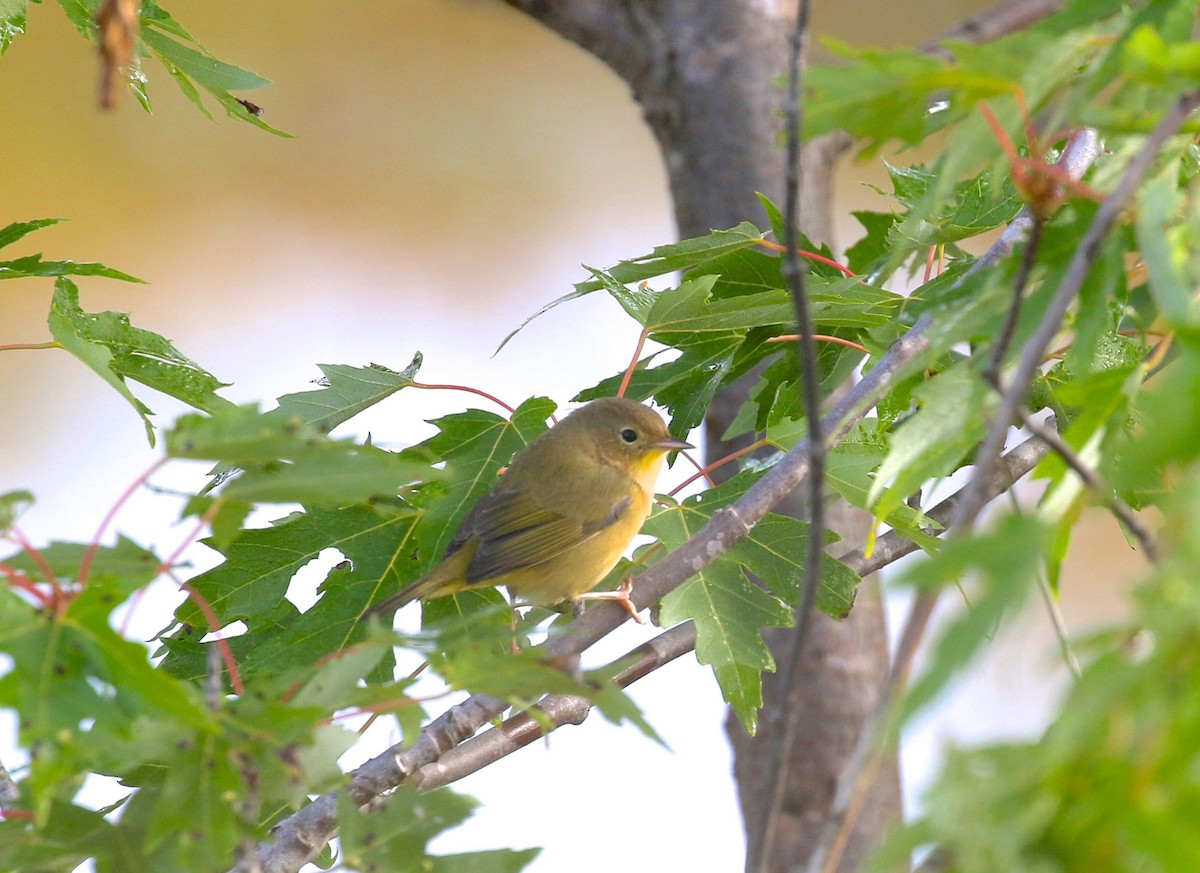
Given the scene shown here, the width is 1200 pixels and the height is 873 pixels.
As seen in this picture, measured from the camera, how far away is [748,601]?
4.40ft

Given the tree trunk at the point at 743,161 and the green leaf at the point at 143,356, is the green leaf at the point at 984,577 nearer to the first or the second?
the green leaf at the point at 143,356

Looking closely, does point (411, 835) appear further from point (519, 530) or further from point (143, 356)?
point (519, 530)

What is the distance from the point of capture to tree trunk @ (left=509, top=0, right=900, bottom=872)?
2328 mm

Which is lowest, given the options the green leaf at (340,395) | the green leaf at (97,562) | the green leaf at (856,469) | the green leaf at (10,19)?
the green leaf at (97,562)

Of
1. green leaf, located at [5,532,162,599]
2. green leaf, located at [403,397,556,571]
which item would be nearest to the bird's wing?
green leaf, located at [403,397,556,571]

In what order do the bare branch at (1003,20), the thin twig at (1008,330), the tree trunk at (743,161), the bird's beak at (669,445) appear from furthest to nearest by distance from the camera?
the bare branch at (1003,20)
the tree trunk at (743,161)
the bird's beak at (669,445)
the thin twig at (1008,330)

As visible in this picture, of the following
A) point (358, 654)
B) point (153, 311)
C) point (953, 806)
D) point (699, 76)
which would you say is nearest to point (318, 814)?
point (358, 654)

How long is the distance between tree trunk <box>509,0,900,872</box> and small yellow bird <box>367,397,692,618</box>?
32 centimetres

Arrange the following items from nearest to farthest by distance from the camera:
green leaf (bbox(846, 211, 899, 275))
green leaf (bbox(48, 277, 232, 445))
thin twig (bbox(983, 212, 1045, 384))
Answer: thin twig (bbox(983, 212, 1045, 384)) → green leaf (bbox(48, 277, 232, 445)) → green leaf (bbox(846, 211, 899, 275))

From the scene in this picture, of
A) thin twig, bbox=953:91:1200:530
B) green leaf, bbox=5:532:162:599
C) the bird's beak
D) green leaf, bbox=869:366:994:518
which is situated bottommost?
thin twig, bbox=953:91:1200:530

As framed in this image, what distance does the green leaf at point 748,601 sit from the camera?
130 cm

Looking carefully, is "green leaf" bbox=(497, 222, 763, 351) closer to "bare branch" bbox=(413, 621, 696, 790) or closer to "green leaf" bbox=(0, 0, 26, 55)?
"bare branch" bbox=(413, 621, 696, 790)

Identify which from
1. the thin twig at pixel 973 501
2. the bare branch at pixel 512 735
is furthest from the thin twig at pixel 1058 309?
the bare branch at pixel 512 735

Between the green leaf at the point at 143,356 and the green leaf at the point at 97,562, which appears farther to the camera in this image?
the green leaf at the point at 143,356
